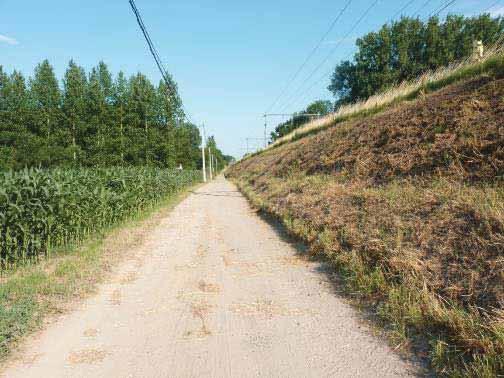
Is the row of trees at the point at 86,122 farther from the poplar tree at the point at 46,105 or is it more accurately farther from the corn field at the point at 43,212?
the corn field at the point at 43,212

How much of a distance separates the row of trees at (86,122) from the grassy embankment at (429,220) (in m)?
30.1

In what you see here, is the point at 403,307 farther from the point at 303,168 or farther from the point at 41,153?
the point at 41,153

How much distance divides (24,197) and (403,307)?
23.9 ft

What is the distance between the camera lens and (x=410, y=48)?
53.4 metres

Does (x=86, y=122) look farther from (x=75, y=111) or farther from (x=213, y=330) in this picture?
(x=213, y=330)

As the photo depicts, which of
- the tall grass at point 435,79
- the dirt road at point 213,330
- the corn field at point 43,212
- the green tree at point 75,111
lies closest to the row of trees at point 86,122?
the green tree at point 75,111

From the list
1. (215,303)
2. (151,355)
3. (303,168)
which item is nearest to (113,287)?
(215,303)

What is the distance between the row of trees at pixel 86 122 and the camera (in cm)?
3797

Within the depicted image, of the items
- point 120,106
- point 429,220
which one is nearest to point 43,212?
point 429,220

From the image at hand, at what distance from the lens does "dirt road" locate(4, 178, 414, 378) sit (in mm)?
3205

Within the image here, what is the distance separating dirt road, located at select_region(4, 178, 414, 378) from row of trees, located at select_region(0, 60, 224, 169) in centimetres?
3342

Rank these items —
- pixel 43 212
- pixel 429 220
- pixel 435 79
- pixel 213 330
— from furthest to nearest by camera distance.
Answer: pixel 435 79 < pixel 43 212 < pixel 429 220 < pixel 213 330

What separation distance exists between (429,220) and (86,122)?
1695 inches

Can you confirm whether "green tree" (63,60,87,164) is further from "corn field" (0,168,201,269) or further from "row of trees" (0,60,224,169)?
"corn field" (0,168,201,269)
